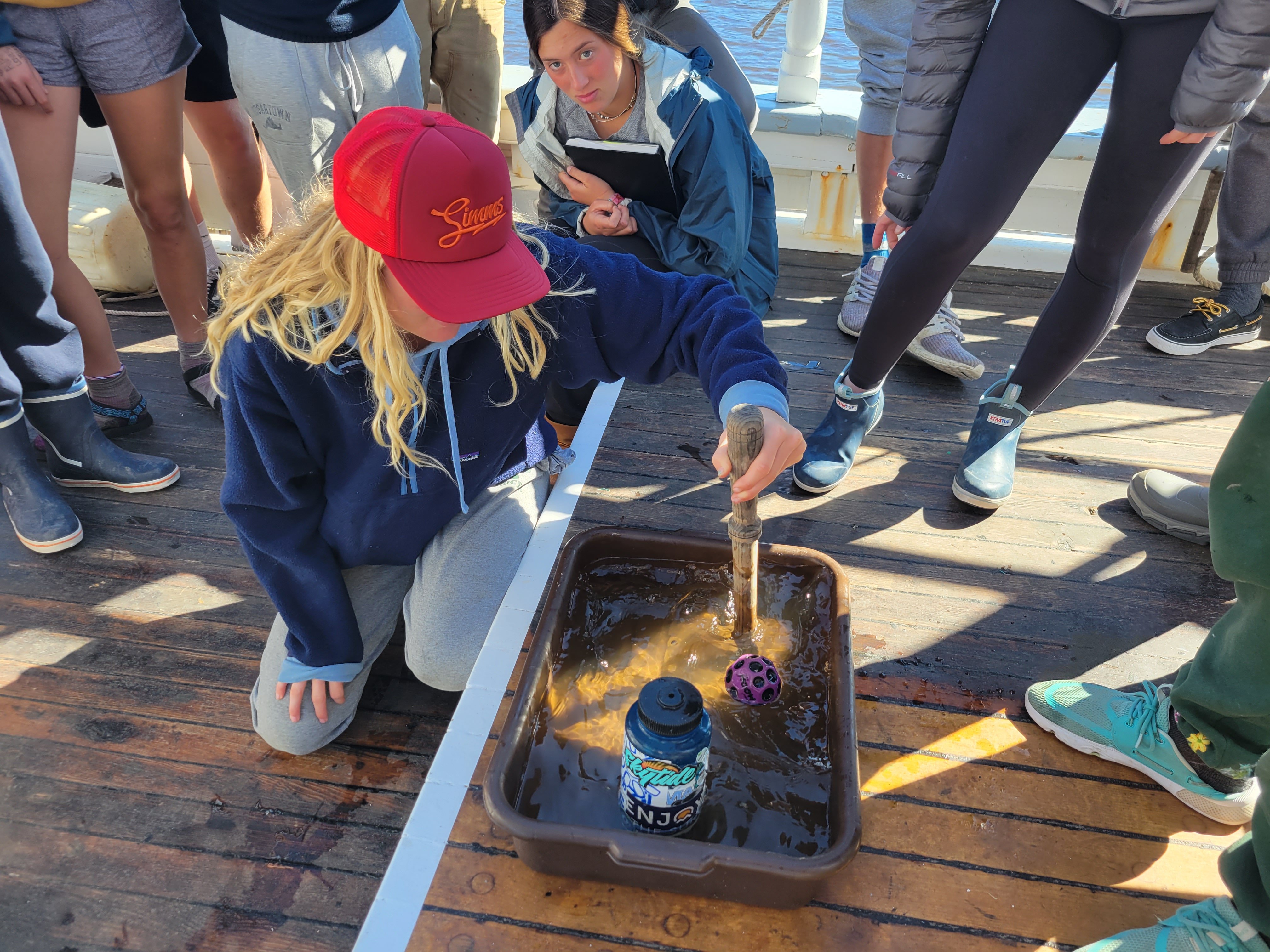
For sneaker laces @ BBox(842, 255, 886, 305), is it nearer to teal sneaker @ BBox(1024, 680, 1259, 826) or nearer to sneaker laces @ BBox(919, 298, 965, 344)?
sneaker laces @ BBox(919, 298, 965, 344)

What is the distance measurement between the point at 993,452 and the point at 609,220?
117 cm

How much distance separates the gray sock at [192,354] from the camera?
8.52ft

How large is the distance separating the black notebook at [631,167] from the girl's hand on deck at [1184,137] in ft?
3.84

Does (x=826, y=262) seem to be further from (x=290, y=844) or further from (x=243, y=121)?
(x=290, y=844)

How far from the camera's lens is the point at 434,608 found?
1678 millimetres

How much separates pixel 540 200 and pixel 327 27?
75 centimetres

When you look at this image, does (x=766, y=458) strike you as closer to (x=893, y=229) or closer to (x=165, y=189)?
(x=893, y=229)

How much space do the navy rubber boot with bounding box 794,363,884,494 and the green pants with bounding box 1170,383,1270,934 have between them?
0.94 metres

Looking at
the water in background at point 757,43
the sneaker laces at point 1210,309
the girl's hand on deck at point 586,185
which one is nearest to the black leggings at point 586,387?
the girl's hand on deck at point 586,185

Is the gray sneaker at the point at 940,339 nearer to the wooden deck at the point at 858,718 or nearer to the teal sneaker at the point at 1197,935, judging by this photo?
the wooden deck at the point at 858,718

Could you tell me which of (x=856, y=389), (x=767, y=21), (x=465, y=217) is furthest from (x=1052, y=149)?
(x=767, y=21)

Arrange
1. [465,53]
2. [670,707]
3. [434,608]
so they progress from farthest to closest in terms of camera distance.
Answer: [465,53] < [434,608] < [670,707]

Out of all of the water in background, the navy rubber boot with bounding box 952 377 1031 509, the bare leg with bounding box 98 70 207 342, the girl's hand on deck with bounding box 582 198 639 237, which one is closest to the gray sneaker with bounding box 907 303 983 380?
the navy rubber boot with bounding box 952 377 1031 509

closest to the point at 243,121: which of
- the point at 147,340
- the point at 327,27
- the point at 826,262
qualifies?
the point at 327,27
